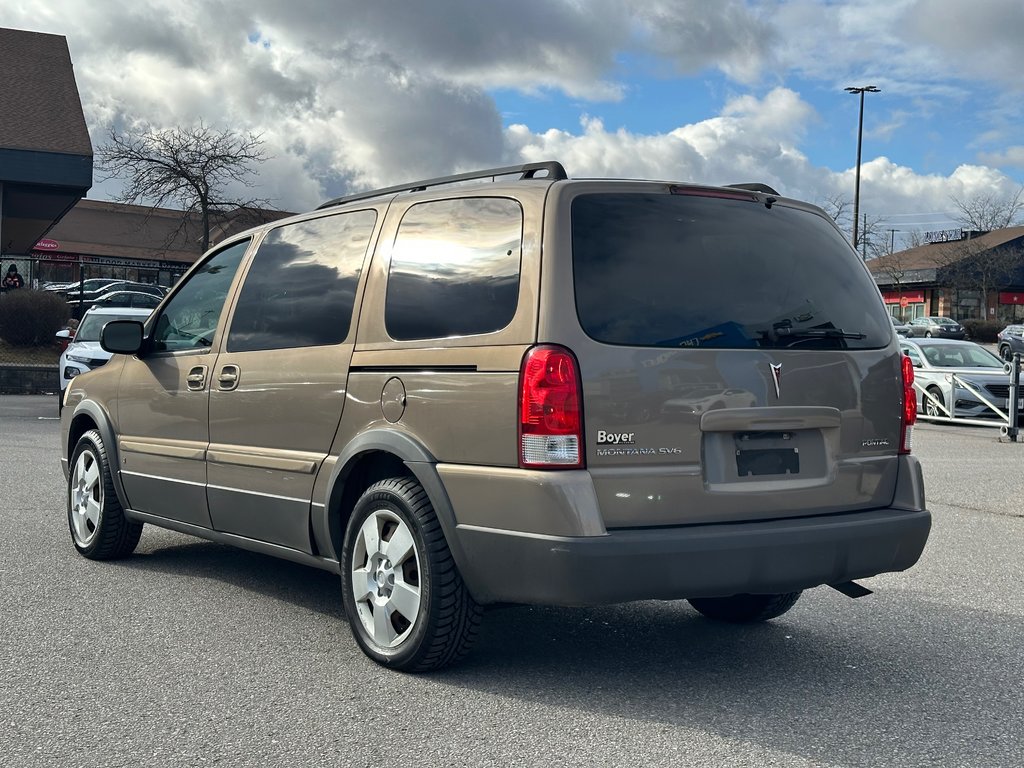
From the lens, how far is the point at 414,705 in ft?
13.9

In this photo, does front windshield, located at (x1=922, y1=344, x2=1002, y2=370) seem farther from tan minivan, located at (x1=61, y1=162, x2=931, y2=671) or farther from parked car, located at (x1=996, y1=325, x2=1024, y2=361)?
parked car, located at (x1=996, y1=325, x2=1024, y2=361)

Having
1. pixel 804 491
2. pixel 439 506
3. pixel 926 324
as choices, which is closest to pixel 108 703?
pixel 439 506

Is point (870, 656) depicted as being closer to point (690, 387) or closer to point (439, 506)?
point (690, 387)

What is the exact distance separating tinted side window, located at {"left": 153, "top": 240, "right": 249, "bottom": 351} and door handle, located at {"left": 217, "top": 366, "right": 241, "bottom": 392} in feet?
0.95

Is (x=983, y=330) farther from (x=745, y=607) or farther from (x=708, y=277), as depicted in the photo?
(x=708, y=277)

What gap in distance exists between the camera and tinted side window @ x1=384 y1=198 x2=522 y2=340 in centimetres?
442

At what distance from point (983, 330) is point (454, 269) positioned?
61.9m

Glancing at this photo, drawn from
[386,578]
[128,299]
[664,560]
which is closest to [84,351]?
[386,578]

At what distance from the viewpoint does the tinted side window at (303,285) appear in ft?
17.0

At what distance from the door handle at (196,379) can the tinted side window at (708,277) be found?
8.04 ft

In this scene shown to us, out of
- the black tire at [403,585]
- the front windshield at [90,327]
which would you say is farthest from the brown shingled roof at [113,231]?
the black tire at [403,585]

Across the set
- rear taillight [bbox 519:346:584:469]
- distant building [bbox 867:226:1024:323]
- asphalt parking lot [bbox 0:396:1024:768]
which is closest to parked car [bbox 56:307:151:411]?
asphalt parking lot [bbox 0:396:1024:768]

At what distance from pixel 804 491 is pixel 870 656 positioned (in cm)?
103

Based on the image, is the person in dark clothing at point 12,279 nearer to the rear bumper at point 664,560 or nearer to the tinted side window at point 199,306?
the tinted side window at point 199,306
